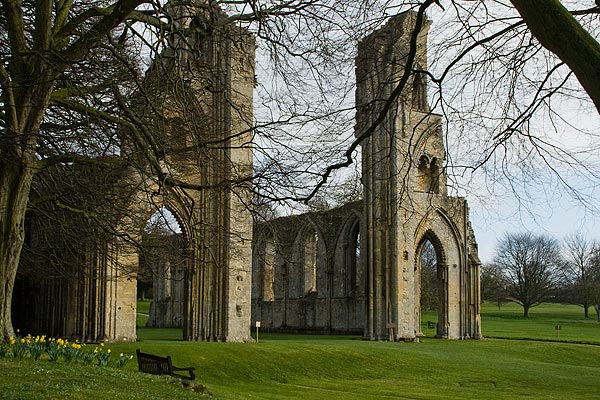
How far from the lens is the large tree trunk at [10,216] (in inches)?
392

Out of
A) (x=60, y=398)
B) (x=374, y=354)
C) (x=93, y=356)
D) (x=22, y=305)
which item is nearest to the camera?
(x=60, y=398)

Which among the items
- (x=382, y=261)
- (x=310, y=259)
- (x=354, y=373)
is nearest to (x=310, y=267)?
(x=310, y=259)

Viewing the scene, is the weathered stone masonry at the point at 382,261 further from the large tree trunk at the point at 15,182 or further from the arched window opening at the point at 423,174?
the large tree trunk at the point at 15,182

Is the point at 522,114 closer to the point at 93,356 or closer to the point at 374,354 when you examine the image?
the point at 93,356

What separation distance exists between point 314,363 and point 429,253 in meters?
53.1

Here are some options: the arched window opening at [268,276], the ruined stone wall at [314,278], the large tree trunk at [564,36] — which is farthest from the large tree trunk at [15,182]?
the arched window opening at [268,276]

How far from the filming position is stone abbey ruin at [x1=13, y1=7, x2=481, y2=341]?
13148 mm

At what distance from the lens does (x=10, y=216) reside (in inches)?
393

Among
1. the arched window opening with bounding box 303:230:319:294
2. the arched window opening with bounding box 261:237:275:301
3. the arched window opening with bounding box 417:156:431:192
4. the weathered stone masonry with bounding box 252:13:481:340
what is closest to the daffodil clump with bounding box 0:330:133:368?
the weathered stone masonry with bounding box 252:13:481:340

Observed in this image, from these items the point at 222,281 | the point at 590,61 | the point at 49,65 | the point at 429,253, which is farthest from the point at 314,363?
the point at 429,253

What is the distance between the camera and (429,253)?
7225 cm

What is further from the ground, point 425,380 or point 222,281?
point 222,281

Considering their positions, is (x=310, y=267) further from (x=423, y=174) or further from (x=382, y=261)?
(x=423, y=174)

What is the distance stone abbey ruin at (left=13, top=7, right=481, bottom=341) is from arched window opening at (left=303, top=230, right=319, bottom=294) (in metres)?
0.11
